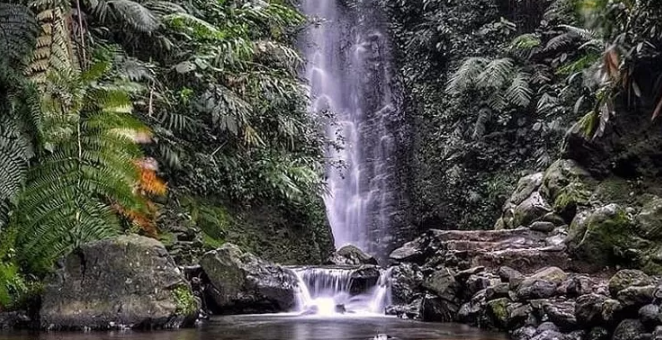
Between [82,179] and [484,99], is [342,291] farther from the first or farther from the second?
[484,99]

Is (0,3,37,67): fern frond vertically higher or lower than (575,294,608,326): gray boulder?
higher

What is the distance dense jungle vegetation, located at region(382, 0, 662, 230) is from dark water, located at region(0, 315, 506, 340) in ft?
19.0

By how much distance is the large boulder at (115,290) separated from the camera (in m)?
6.02

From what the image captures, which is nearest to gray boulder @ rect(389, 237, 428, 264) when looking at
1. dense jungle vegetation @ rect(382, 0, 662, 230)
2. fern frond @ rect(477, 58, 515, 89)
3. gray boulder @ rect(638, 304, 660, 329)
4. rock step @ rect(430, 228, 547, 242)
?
rock step @ rect(430, 228, 547, 242)

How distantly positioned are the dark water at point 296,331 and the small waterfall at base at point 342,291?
123cm

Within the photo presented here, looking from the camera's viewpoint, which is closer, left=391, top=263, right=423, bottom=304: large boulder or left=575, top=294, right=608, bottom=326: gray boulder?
left=575, top=294, right=608, bottom=326: gray boulder

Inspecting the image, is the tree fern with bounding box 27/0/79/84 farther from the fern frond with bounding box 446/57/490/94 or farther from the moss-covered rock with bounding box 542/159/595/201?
the fern frond with bounding box 446/57/490/94

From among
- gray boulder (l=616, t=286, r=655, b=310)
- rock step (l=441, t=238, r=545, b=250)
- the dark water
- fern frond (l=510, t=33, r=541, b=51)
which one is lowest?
the dark water

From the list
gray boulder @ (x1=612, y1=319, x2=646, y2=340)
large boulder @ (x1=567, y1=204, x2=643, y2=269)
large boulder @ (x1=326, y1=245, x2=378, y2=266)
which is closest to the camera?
gray boulder @ (x1=612, y1=319, x2=646, y2=340)

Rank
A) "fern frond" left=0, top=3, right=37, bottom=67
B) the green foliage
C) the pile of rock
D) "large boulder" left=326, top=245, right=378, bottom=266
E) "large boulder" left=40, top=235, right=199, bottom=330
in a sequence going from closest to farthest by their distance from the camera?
the pile of rock → "large boulder" left=40, top=235, right=199, bottom=330 → the green foliage → "fern frond" left=0, top=3, right=37, bottom=67 → "large boulder" left=326, top=245, right=378, bottom=266

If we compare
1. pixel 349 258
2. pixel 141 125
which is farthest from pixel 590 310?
pixel 349 258

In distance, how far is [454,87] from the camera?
554 inches

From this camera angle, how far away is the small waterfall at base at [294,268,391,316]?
29.4 feet

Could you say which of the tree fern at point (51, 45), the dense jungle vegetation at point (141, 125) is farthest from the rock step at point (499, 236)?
the tree fern at point (51, 45)
